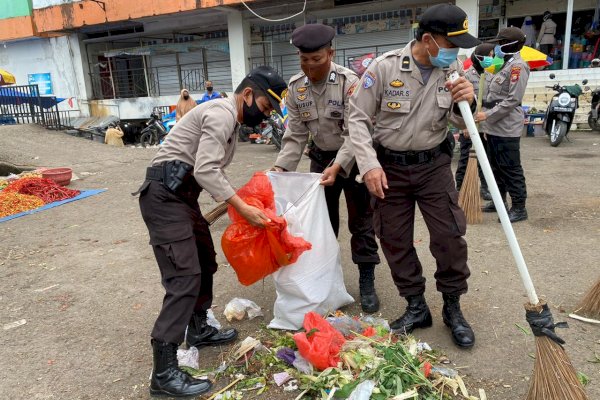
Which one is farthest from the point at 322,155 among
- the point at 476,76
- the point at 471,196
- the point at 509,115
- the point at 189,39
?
the point at 189,39

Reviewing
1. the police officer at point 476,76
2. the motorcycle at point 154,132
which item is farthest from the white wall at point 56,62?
the police officer at point 476,76

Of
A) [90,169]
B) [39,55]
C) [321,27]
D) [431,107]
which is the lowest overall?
[90,169]

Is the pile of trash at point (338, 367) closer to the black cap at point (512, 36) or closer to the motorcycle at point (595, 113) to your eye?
the black cap at point (512, 36)

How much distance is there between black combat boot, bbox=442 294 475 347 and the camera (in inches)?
94.9

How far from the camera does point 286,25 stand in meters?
14.8

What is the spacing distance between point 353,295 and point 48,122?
1385 cm

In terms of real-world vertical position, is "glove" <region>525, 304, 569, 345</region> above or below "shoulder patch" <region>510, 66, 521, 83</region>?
below

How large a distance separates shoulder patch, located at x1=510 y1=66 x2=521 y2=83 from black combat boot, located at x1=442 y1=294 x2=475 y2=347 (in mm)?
2633

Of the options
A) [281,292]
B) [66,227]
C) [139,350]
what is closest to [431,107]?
[281,292]

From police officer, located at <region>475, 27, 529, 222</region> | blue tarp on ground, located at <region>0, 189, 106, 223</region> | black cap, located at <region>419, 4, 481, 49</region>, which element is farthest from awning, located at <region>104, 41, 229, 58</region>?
black cap, located at <region>419, 4, 481, 49</region>

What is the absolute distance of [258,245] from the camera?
7.94 feet

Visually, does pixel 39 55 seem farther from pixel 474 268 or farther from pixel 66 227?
pixel 474 268

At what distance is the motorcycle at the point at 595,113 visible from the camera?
9445 millimetres

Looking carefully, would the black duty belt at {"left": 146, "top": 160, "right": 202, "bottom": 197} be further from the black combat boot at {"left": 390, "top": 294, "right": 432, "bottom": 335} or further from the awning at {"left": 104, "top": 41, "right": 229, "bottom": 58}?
the awning at {"left": 104, "top": 41, "right": 229, "bottom": 58}
